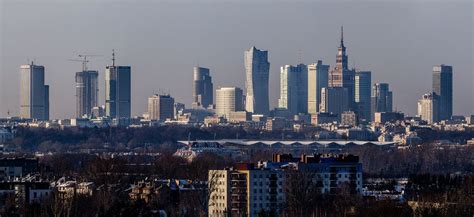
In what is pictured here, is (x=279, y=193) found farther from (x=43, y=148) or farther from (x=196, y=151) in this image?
(x=43, y=148)

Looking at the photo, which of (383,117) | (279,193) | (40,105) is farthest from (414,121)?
(279,193)

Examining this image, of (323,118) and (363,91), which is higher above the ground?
(363,91)

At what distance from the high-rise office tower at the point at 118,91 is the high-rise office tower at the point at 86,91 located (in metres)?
6.40

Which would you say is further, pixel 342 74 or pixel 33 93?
pixel 342 74

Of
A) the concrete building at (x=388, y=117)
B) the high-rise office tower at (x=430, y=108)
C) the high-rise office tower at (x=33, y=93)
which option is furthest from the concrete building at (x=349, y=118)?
the high-rise office tower at (x=33, y=93)

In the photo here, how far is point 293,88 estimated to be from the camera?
19500 cm

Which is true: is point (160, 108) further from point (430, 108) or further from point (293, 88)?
point (430, 108)

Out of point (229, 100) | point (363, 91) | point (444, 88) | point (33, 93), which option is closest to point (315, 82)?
point (363, 91)

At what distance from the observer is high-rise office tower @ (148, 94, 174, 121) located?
184 meters

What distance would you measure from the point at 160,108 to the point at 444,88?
87.0 feet

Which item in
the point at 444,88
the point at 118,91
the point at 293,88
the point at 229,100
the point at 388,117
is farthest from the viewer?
the point at 293,88

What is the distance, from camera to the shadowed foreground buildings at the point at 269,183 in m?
50.8

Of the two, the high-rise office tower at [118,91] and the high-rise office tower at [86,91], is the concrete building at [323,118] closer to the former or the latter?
the high-rise office tower at [118,91]

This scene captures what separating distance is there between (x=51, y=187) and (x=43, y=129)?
78303 millimetres
